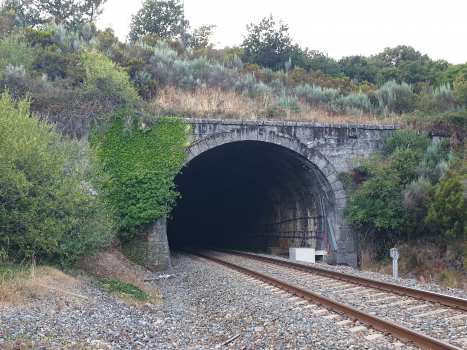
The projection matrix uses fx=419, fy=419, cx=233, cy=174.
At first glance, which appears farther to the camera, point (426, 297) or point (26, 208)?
point (26, 208)

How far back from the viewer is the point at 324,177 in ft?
51.7

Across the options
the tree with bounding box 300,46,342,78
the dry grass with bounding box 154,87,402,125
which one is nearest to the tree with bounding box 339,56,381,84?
the tree with bounding box 300,46,342,78

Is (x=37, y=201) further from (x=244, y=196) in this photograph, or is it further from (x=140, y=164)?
(x=244, y=196)

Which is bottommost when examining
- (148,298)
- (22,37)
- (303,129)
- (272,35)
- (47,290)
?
(148,298)

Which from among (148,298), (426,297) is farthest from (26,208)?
(426,297)

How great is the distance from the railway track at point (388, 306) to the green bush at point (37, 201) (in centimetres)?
449

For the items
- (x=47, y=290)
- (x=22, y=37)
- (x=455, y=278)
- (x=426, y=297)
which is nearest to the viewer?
(x=47, y=290)

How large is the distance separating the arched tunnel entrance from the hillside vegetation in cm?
153

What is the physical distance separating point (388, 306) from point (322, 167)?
889 cm

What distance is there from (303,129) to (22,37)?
13923mm

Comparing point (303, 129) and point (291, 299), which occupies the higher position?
point (303, 129)

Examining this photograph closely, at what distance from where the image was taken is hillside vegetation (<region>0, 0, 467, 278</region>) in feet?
28.8

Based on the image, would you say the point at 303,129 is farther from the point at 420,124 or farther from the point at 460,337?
the point at 460,337

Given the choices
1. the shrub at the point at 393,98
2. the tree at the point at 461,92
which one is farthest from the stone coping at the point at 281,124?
the tree at the point at 461,92
